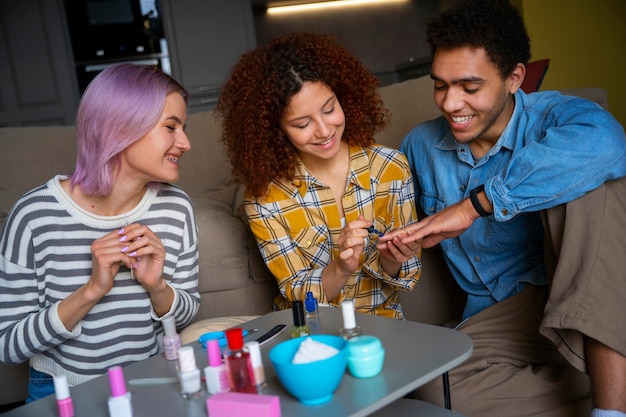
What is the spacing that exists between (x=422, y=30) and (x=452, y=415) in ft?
17.0

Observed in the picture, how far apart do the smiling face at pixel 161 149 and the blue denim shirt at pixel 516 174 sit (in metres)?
0.66

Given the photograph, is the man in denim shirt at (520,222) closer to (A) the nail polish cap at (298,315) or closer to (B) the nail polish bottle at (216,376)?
(A) the nail polish cap at (298,315)

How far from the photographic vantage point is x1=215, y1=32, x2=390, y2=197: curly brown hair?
4.90 feet

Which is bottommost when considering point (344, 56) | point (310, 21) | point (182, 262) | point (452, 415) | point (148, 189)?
point (452, 415)

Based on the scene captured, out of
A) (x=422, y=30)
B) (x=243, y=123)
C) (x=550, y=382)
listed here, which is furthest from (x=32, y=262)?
(x=422, y=30)

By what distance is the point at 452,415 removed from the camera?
41.0 inches

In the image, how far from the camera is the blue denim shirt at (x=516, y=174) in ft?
4.16

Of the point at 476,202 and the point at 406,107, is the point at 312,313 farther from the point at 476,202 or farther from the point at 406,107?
the point at 406,107

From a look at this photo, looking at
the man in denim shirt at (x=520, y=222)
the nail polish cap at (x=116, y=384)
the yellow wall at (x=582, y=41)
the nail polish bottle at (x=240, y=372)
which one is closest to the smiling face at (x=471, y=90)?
the man in denim shirt at (x=520, y=222)

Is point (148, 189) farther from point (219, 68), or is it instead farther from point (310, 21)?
point (310, 21)

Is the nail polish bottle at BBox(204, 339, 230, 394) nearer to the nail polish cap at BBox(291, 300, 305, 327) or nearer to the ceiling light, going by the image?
the nail polish cap at BBox(291, 300, 305, 327)

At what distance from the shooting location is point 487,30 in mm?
1419

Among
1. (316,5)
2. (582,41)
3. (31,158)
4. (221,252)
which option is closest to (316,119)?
(221,252)

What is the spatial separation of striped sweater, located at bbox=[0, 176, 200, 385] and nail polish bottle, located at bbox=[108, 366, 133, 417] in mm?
442
